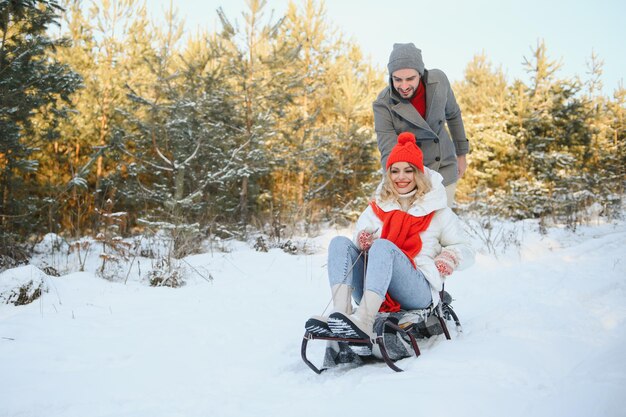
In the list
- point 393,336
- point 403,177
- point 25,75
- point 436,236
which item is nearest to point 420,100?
point 403,177

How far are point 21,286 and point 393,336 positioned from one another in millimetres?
2981

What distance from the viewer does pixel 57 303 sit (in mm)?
3324

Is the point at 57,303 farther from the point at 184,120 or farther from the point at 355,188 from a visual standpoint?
the point at 355,188

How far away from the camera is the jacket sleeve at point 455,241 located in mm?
2395

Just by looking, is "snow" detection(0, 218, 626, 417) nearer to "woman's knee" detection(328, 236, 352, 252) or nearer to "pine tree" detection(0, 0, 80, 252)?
"woman's knee" detection(328, 236, 352, 252)

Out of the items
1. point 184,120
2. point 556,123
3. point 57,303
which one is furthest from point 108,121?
point 556,123

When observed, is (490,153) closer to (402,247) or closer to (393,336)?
(402,247)

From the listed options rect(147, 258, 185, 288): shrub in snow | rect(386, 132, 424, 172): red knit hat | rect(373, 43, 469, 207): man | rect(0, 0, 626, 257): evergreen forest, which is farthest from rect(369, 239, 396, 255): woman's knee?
rect(0, 0, 626, 257): evergreen forest

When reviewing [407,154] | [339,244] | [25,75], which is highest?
[25,75]

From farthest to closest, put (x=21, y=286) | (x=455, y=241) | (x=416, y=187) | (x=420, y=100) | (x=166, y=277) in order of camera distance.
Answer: (x=166, y=277) < (x=21, y=286) < (x=420, y=100) < (x=416, y=187) < (x=455, y=241)

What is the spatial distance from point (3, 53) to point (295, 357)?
192 inches

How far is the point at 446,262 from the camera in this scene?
2311 mm

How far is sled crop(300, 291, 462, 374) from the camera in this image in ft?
6.70

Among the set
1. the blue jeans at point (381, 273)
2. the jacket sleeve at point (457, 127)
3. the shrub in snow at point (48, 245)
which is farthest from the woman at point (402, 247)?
the shrub in snow at point (48, 245)
